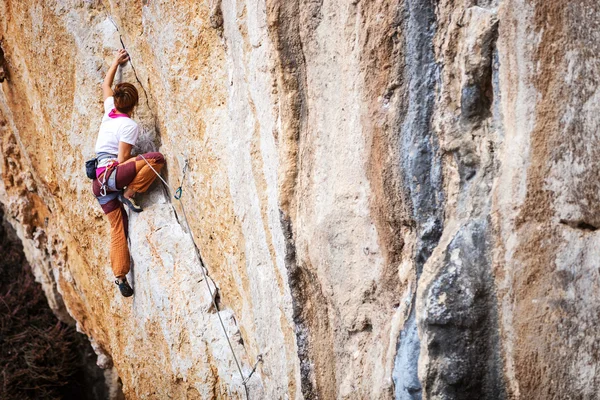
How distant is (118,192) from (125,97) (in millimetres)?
597

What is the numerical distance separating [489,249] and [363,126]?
2.22 ft

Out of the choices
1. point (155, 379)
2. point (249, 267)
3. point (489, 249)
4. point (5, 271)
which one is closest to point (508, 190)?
point (489, 249)

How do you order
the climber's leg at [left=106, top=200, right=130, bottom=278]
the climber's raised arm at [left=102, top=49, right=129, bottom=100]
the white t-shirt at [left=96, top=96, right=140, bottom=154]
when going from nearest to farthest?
1. the white t-shirt at [left=96, top=96, right=140, bottom=154]
2. the climber's raised arm at [left=102, top=49, right=129, bottom=100]
3. the climber's leg at [left=106, top=200, right=130, bottom=278]

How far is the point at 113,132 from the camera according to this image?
11.8 ft

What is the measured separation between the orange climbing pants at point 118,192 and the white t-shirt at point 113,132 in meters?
0.13

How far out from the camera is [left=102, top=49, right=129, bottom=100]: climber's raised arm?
3695 millimetres

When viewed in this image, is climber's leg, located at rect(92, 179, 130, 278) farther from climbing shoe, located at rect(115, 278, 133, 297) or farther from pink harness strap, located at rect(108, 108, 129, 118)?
pink harness strap, located at rect(108, 108, 129, 118)

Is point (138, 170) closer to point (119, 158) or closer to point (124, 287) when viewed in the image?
point (119, 158)

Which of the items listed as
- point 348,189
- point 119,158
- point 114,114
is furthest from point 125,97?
point 348,189

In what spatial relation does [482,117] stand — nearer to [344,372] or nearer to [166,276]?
[344,372]

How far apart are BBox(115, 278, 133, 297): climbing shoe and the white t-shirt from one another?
846 mm

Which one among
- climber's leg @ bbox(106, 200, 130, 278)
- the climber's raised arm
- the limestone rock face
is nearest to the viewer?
the limestone rock face

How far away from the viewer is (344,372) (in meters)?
2.58

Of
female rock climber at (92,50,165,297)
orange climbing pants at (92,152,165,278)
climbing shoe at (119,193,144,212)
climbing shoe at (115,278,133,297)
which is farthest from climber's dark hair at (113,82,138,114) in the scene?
climbing shoe at (115,278,133,297)
